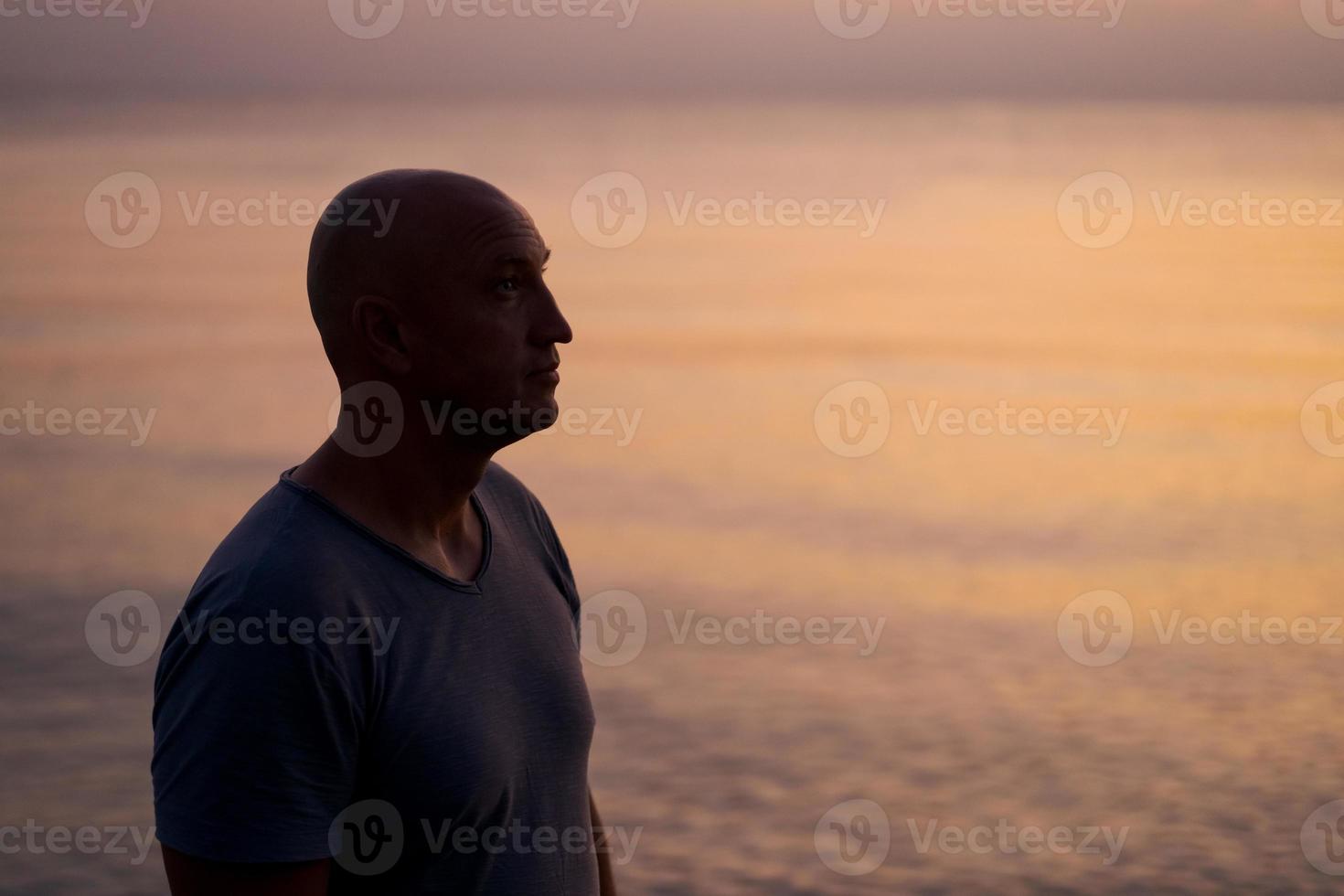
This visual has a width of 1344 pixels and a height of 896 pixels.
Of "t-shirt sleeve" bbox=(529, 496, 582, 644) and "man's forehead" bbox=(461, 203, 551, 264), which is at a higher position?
"man's forehead" bbox=(461, 203, 551, 264)

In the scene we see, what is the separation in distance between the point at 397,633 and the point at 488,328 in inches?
14.5

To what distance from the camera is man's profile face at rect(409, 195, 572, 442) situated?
1892 millimetres

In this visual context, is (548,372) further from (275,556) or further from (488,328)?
(275,556)

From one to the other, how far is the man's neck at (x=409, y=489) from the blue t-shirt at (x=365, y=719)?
0.03 metres

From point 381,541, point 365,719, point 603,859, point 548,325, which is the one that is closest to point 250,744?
point 365,719

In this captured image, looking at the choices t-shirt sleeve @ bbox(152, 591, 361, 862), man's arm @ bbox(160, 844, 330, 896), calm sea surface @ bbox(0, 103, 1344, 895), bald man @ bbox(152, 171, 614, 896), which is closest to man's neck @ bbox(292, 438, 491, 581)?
bald man @ bbox(152, 171, 614, 896)

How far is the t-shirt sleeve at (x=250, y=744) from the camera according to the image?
1.67 meters

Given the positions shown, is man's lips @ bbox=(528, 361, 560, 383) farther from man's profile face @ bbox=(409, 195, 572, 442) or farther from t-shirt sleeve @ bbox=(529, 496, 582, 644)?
t-shirt sleeve @ bbox=(529, 496, 582, 644)

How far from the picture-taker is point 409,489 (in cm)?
191

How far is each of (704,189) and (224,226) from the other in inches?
191

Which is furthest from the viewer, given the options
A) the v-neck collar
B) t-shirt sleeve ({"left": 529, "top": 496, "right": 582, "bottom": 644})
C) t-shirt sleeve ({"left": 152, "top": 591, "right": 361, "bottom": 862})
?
t-shirt sleeve ({"left": 529, "top": 496, "right": 582, "bottom": 644})

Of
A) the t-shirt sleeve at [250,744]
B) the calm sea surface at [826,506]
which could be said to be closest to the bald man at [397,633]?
A: the t-shirt sleeve at [250,744]

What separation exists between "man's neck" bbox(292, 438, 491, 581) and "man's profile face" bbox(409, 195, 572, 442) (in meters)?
0.05

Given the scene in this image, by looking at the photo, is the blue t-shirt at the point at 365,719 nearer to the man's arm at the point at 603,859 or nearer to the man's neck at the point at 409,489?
the man's neck at the point at 409,489
